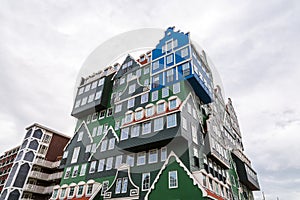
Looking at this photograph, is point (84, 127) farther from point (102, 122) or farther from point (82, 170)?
point (82, 170)

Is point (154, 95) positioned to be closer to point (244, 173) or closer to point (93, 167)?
point (93, 167)

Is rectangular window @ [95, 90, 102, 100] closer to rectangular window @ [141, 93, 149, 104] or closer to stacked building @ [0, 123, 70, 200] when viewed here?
rectangular window @ [141, 93, 149, 104]

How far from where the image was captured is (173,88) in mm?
34594

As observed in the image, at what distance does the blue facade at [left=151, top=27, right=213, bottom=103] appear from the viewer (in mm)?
34219

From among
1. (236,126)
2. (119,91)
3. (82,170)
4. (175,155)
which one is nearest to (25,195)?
(82,170)

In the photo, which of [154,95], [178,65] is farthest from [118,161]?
[178,65]

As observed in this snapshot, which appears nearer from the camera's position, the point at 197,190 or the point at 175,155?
the point at 197,190

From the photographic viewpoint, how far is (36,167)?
52.0 meters

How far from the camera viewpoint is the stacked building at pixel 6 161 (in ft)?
187

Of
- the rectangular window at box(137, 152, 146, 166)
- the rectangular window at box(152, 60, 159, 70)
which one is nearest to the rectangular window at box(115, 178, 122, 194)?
the rectangular window at box(137, 152, 146, 166)

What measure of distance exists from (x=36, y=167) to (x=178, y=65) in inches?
1591

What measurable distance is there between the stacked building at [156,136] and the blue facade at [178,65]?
16 centimetres

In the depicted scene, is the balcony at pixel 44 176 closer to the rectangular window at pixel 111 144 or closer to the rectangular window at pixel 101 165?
the rectangular window at pixel 101 165

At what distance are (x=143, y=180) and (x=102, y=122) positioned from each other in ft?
52.8
